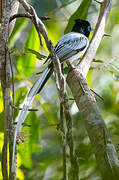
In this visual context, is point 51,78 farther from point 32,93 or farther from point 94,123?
point 94,123

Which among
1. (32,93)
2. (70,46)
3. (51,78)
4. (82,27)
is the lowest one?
(32,93)

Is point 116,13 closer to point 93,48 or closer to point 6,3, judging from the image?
point 93,48

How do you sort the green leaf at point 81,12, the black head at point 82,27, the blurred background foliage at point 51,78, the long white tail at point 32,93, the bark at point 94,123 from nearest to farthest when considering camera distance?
the bark at point 94,123 < the long white tail at point 32,93 < the blurred background foliage at point 51,78 < the green leaf at point 81,12 < the black head at point 82,27

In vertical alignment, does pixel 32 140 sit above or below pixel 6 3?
below

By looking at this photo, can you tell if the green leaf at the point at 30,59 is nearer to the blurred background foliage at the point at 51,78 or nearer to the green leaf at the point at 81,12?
the blurred background foliage at the point at 51,78

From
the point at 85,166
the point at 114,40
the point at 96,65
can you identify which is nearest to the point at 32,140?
the point at 96,65

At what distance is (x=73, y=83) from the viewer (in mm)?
1929

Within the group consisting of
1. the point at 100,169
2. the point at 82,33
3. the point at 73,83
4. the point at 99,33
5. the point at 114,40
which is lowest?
the point at 100,169

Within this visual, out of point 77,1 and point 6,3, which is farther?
point 77,1

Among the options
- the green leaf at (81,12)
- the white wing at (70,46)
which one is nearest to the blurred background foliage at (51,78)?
the green leaf at (81,12)

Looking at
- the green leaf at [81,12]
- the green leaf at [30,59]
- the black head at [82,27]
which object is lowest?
the green leaf at [30,59]

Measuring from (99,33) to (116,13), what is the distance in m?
1.27

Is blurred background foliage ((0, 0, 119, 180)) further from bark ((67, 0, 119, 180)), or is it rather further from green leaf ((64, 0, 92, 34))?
bark ((67, 0, 119, 180))

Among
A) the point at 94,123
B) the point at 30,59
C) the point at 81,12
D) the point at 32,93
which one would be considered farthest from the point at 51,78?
the point at 94,123
